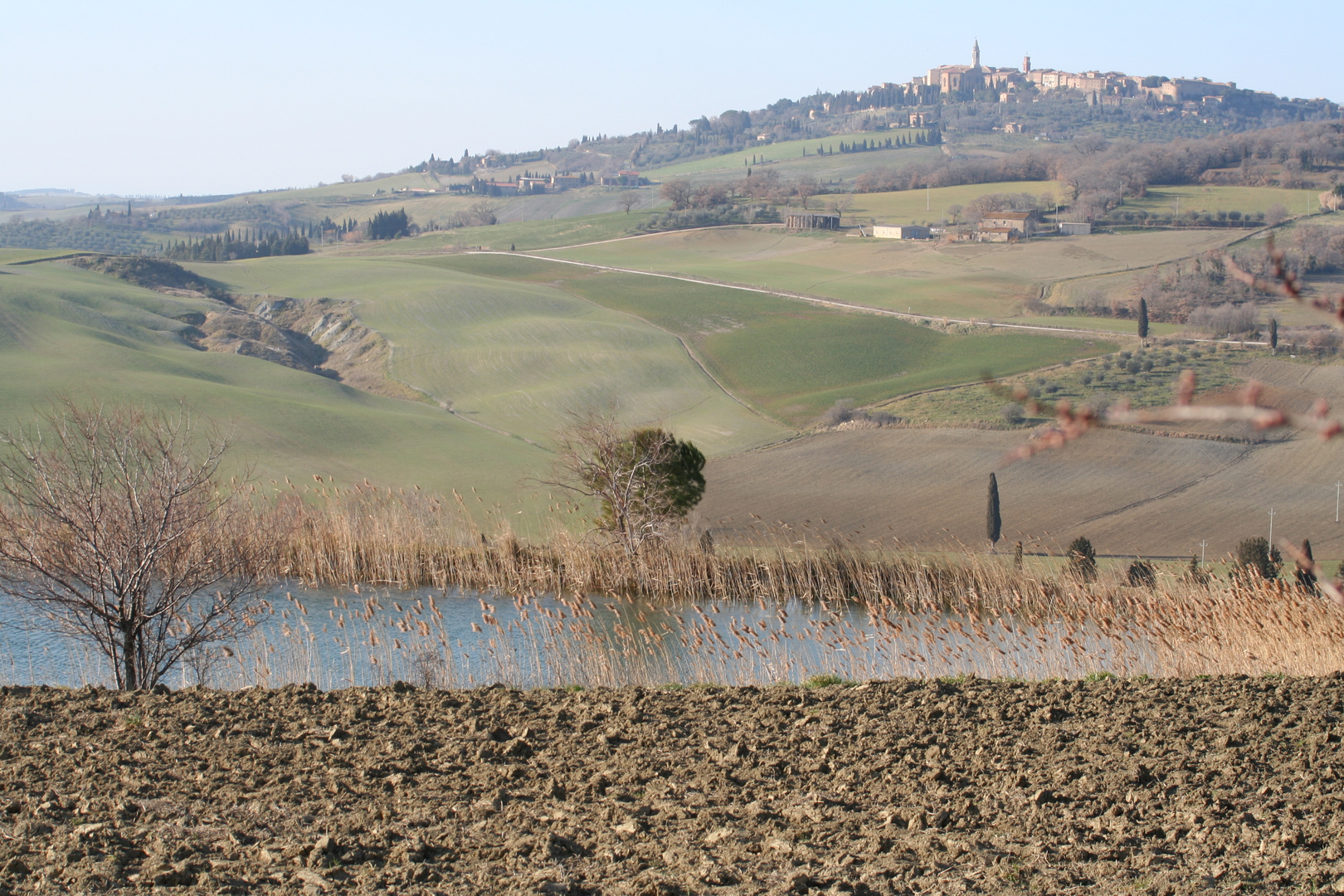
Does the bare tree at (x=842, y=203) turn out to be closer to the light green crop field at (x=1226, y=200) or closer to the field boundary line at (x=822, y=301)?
the light green crop field at (x=1226, y=200)

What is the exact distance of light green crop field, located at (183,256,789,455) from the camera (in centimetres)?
6022

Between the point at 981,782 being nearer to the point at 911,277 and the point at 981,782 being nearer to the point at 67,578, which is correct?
the point at 67,578

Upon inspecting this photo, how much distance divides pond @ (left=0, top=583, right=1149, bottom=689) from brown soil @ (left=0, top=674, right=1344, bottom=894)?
2.59m

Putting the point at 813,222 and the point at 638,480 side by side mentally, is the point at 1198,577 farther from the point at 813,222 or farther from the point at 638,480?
the point at 813,222

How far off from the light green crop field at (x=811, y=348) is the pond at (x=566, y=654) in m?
45.2

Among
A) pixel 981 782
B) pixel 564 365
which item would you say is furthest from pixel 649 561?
pixel 564 365

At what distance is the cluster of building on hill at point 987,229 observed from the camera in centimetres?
11156

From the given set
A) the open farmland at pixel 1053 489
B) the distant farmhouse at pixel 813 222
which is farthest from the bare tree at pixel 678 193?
the open farmland at pixel 1053 489

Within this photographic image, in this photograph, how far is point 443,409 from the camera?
198ft

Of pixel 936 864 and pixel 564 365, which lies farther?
pixel 564 365

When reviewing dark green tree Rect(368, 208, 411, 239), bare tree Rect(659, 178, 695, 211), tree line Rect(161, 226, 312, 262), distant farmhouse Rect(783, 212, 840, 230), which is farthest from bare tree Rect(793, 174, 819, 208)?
tree line Rect(161, 226, 312, 262)

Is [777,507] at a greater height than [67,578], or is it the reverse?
[67,578]

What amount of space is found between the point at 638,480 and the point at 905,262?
8328 centimetres

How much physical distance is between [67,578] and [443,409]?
157 ft
